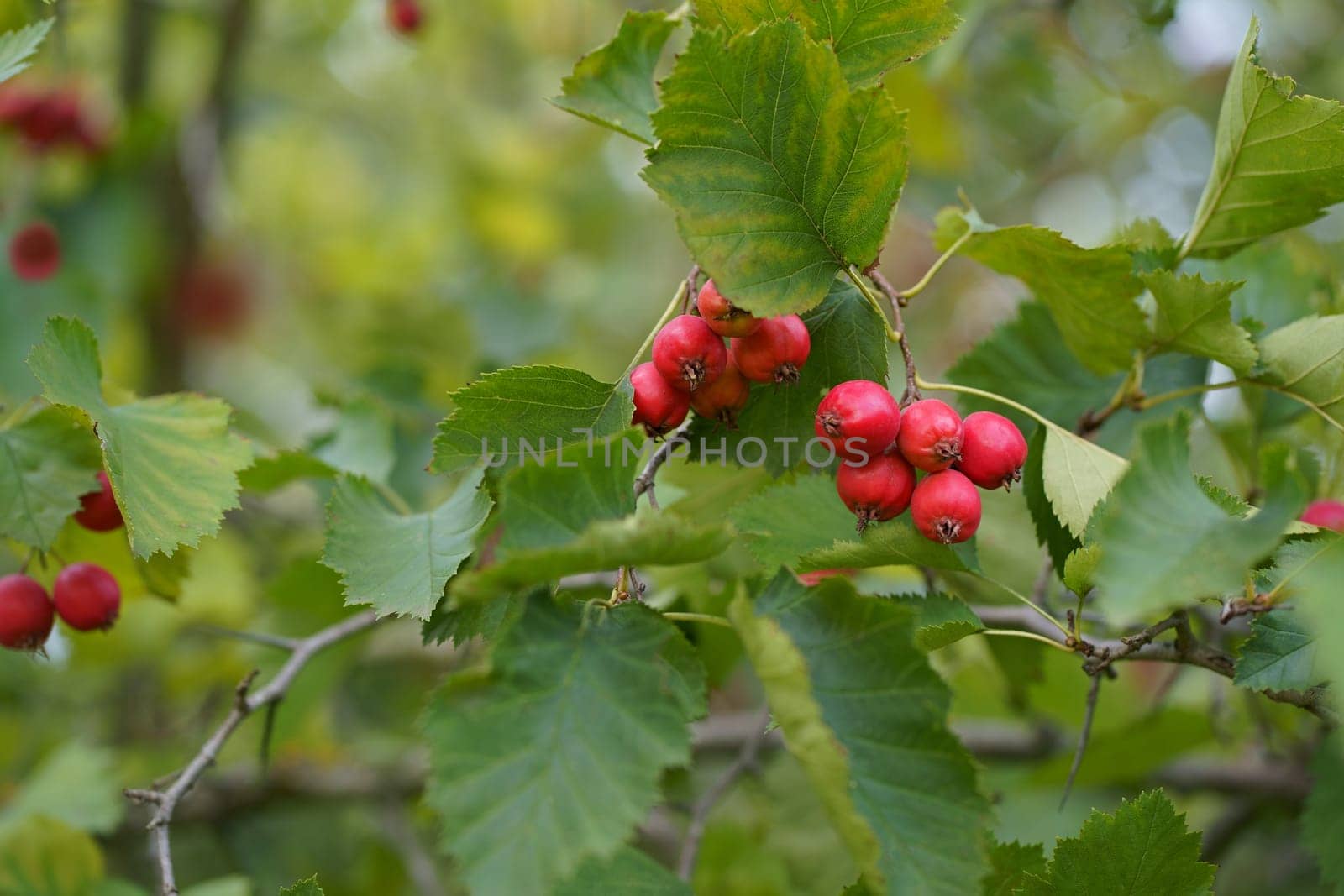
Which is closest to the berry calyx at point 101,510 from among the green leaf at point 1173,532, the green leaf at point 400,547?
the green leaf at point 400,547

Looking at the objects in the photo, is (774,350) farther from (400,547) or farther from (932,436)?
(400,547)

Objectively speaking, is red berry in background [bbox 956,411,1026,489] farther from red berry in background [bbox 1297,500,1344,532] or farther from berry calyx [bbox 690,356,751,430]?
red berry in background [bbox 1297,500,1344,532]

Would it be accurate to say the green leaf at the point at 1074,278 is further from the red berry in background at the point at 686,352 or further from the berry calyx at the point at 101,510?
the berry calyx at the point at 101,510

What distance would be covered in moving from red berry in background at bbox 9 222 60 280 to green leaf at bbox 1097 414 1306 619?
9.18ft

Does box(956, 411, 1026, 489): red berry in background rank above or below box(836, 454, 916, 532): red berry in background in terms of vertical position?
above

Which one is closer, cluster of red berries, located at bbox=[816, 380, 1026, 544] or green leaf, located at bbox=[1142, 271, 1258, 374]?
cluster of red berries, located at bbox=[816, 380, 1026, 544]

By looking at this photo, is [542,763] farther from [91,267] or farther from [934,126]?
[934,126]

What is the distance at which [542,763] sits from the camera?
885 millimetres

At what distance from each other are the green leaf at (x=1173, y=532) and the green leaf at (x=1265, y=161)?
569 millimetres

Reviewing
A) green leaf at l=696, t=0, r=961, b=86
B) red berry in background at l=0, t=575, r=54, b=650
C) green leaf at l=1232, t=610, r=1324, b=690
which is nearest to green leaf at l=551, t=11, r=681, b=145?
green leaf at l=696, t=0, r=961, b=86

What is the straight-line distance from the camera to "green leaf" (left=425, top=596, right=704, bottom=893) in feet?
2.77

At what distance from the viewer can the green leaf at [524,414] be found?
3.82 feet

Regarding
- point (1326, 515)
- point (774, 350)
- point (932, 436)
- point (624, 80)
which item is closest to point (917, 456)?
point (932, 436)

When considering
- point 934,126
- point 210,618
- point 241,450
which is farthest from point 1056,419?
point 210,618
